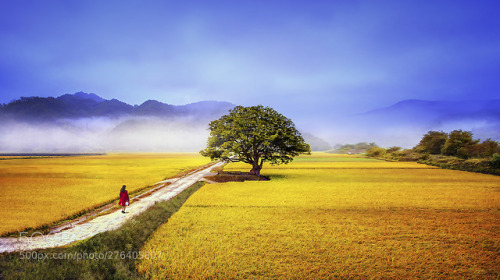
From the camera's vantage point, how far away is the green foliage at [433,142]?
8103cm

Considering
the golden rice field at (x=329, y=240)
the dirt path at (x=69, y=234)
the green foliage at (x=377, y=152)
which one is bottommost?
the dirt path at (x=69, y=234)

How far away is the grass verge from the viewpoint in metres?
8.16

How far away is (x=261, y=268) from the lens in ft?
29.1

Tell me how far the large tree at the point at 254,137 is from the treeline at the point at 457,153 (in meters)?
37.4

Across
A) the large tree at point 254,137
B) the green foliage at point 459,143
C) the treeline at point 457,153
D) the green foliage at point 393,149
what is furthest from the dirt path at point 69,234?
the green foliage at point 393,149

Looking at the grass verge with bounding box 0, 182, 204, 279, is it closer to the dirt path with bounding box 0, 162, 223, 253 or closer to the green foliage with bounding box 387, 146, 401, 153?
the dirt path with bounding box 0, 162, 223, 253

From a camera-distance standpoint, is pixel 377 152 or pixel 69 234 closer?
pixel 69 234

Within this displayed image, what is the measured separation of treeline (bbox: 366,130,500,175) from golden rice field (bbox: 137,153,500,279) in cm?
3490

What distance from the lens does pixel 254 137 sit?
120 feet

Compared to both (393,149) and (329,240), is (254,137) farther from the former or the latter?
(393,149)

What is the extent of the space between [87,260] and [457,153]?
94.2 metres

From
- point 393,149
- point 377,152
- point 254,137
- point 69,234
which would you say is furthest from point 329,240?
point 377,152

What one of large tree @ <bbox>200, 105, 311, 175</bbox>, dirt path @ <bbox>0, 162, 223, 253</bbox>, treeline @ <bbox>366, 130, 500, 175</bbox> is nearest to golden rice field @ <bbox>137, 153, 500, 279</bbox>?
dirt path @ <bbox>0, 162, 223, 253</bbox>

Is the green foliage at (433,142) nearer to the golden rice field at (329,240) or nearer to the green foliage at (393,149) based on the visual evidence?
the green foliage at (393,149)
